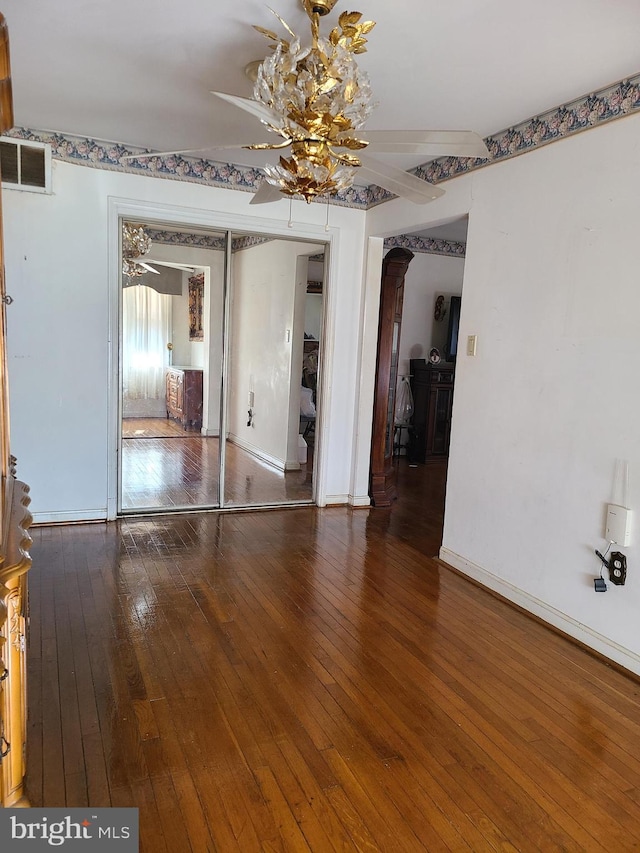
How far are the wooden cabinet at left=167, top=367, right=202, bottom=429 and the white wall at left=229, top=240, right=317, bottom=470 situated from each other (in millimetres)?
279

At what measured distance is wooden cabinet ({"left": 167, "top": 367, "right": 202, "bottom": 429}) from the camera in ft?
15.8

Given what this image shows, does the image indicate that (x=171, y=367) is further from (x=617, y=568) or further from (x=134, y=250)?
(x=617, y=568)

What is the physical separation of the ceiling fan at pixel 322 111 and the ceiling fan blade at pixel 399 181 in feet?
0.19

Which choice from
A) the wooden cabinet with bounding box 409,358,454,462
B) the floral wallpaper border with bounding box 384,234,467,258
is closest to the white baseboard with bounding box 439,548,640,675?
the wooden cabinet with bounding box 409,358,454,462

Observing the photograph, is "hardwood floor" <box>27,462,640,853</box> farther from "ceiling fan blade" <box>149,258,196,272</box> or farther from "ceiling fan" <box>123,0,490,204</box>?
"ceiling fan blade" <box>149,258,196,272</box>

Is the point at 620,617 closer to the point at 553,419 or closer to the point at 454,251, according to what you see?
the point at 553,419

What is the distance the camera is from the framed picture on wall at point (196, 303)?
4789 mm

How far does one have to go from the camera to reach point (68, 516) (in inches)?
173

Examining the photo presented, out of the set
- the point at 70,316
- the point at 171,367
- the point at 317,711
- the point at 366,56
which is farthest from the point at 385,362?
the point at 317,711

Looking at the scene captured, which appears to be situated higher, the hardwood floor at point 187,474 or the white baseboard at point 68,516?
the hardwood floor at point 187,474

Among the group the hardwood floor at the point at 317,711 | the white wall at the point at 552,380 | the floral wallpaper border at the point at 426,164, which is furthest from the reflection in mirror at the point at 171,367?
the white wall at the point at 552,380

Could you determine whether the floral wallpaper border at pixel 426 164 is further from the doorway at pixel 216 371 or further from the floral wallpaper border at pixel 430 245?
the floral wallpaper border at pixel 430 245

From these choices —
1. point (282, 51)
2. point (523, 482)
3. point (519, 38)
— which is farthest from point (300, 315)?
point (282, 51)

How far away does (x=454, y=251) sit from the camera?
776 centimetres
